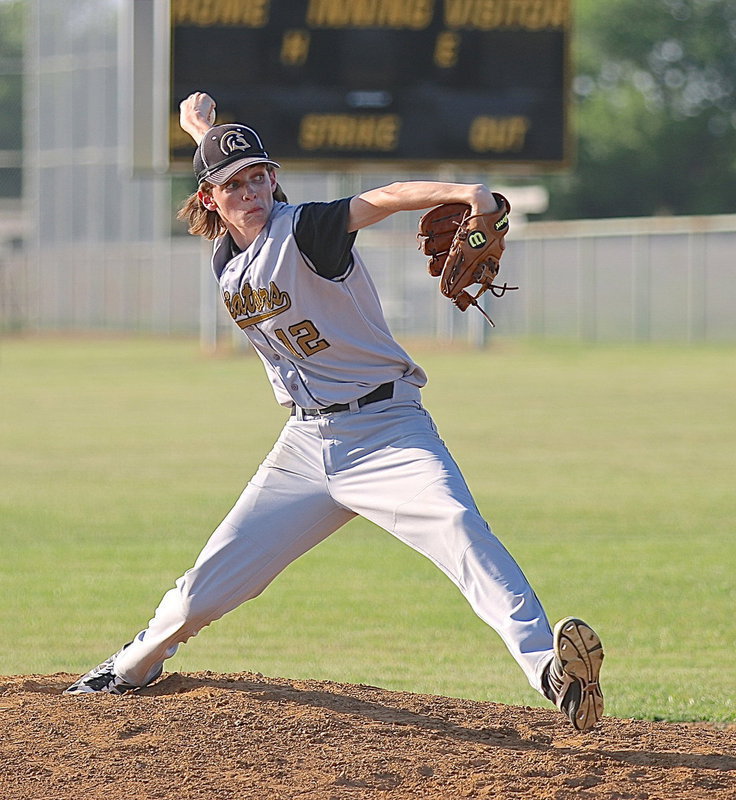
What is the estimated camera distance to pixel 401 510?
175 inches

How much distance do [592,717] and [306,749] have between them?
0.87m

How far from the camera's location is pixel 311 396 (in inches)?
186

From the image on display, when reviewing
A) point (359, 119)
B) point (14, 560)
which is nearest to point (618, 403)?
point (359, 119)

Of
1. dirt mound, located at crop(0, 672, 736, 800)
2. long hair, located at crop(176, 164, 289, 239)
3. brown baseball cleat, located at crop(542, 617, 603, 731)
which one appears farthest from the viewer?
long hair, located at crop(176, 164, 289, 239)

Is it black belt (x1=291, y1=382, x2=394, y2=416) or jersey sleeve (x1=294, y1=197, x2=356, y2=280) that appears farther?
black belt (x1=291, y1=382, x2=394, y2=416)

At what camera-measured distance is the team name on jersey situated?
4.59 m

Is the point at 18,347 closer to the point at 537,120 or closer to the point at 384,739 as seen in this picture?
the point at 537,120

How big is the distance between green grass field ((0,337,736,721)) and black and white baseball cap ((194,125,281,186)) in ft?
7.85

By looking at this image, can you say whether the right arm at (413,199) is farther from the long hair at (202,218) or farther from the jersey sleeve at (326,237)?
the long hair at (202,218)

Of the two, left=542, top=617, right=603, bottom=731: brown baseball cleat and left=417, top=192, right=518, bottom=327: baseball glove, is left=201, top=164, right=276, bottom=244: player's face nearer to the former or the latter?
left=417, top=192, right=518, bottom=327: baseball glove

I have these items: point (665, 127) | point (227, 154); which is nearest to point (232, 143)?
point (227, 154)

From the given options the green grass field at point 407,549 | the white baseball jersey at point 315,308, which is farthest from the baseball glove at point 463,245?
the green grass field at point 407,549

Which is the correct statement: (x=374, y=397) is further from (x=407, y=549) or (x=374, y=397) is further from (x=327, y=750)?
(x=407, y=549)

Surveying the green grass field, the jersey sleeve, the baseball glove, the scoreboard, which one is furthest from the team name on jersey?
the scoreboard
